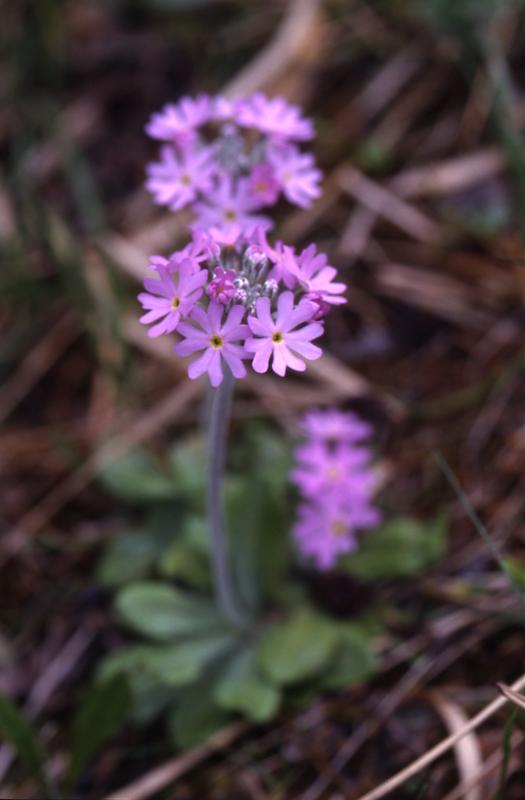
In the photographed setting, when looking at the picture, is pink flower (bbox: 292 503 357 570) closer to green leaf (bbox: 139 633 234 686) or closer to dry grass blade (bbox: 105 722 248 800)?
green leaf (bbox: 139 633 234 686)

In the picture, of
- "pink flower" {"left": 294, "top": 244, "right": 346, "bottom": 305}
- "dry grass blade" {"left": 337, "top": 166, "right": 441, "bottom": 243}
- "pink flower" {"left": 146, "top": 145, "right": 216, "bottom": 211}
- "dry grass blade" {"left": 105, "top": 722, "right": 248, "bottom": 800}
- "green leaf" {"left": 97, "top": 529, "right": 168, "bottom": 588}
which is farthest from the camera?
"dry grass blade" {"left": 337, "top": 166, "right": 441, "bottom": 243}

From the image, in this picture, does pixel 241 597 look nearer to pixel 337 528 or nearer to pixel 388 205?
pixel 337 528

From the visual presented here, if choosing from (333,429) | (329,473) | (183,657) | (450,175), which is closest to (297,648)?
(183,657)

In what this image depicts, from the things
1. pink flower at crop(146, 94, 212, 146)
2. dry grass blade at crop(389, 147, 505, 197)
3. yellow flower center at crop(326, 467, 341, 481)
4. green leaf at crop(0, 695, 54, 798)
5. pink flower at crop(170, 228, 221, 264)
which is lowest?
green leaf at crop(0, 695, 54, 798)

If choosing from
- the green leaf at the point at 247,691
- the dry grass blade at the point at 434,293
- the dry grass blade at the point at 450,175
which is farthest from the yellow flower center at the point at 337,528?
the dry grass blade at the point at 450,175

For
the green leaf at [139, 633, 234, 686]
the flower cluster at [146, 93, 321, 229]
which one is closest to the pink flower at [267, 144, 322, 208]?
the flower cluster at [146, 93, 321, 229]

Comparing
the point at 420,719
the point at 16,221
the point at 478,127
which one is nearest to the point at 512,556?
the point at 420,719
